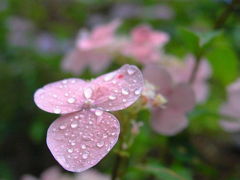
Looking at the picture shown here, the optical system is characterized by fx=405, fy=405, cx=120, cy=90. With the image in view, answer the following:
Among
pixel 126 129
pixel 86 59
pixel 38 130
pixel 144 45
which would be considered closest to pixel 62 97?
pixel 126 129

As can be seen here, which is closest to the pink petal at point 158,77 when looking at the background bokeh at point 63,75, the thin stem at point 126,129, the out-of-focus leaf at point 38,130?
the thin stem at point 126,129

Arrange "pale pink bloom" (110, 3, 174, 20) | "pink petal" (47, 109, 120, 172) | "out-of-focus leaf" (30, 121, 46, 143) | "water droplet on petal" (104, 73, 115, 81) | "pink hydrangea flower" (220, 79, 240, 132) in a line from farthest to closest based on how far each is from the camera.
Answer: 1. "pale pink bloom" (110, 3, 174, 20)
2. "out-of-focus leaf" (30, 121, 46, 143)
3. "pink hydrangea flower" (220, 79, 240, 132)
4. "water droplet on petal" (104, 73, 115, 81)
5. "pink petal" (47, 109, 120, 172)

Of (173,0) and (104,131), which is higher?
(104,131)

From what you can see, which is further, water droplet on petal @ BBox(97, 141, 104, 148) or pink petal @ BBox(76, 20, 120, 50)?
pink petal @ BBox(76, 20, 120, 50)

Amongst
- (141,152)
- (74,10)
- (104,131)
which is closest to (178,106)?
(104,131)

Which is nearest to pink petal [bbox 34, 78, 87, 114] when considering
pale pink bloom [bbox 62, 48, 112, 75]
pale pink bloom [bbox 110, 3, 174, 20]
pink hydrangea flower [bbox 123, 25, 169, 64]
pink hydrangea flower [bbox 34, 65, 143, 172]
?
pink hydrangea flower [bbox 34, 65, 143, 172]

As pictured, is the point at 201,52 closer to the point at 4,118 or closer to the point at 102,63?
the point at 102,63

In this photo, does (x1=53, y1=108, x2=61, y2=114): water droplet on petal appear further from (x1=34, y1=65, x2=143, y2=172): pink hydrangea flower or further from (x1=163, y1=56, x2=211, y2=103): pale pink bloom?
(x1=163, y1=56, x2=211, y2=103): pale pink bloom

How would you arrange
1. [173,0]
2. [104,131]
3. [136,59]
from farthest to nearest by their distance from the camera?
[173,0], [136,59], [104,131]
